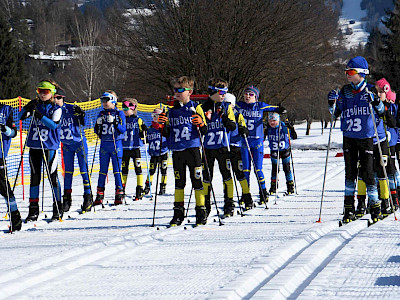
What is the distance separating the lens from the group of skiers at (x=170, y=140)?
802 cm

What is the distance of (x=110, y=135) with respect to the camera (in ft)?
35.9

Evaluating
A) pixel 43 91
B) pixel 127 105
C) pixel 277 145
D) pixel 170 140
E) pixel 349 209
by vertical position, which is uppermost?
pixel 43 91

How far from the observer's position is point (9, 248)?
6617 mm

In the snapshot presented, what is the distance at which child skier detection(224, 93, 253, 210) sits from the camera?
9.66m

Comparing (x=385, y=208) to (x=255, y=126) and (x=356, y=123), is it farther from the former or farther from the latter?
(x=255, y=126)

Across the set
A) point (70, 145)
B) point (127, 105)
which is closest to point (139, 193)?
point (127, 105)

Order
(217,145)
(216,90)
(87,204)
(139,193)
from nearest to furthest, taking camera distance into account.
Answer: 1. (216,90)
2. (217,145)
3. (87,204)
4. (139,193)

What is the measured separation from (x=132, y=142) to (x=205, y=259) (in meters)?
6.54

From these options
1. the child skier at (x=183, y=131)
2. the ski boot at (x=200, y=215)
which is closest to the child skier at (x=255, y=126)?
the ski boot at (x=200, y=215)

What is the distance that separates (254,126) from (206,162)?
2.76 m

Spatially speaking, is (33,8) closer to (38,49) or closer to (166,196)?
(38,49)

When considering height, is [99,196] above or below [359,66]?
below

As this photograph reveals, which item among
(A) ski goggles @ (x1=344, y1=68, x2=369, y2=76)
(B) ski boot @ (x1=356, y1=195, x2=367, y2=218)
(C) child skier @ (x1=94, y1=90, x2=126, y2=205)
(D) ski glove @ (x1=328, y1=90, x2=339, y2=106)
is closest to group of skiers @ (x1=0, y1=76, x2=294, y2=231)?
(C) child skier @ (x1=94, y1=90, x2=126, y2=205)

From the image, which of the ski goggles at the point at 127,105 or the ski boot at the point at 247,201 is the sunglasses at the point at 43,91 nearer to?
the ski goggles at the point at 127,105
